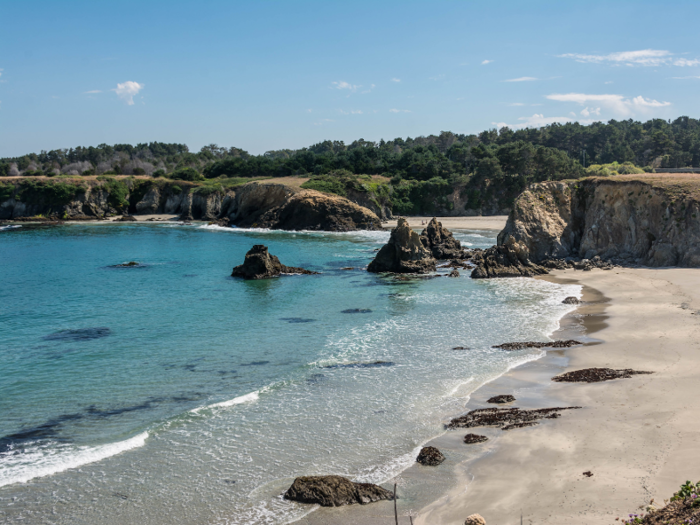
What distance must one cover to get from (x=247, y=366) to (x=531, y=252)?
27573mm

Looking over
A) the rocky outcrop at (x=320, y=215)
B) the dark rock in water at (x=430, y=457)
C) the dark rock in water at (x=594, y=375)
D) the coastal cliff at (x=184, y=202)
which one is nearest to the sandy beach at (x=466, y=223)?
the rocky outcrop at (x=320, y=215)

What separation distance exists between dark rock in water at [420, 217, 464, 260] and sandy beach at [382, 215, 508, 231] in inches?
844

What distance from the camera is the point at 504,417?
1346cm

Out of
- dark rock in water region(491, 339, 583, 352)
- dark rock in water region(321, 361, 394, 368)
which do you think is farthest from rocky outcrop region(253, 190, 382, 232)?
dark rock in water region(321, 361, 394, 368)

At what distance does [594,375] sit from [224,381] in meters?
11.5

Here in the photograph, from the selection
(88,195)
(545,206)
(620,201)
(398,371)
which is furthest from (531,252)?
(88,195)

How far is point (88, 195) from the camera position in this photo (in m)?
84.2

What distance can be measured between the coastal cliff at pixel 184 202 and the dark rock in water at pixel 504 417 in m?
57.3

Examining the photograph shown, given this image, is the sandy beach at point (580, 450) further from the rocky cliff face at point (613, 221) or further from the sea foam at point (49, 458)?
the rocky cliff face at point (613, 221)

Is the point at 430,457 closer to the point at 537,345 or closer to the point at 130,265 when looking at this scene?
the point at 537,345

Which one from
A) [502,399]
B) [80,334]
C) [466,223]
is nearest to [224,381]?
[502,399]

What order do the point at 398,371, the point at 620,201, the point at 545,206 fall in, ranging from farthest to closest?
the point at 545,206
the point at 620,201
the point at 398,371

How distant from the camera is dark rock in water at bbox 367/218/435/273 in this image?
37.9 meters

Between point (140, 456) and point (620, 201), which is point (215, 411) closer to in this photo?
point (140, 456)
